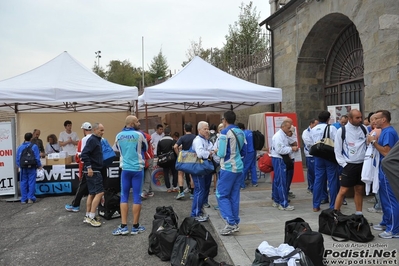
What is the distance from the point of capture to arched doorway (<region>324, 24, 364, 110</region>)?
8.26 metres

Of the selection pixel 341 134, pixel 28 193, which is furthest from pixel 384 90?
pixel 28 193

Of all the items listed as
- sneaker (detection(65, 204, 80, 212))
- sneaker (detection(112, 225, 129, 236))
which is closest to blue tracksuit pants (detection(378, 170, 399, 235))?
sneaker (detection(112, 225, 129, 236))

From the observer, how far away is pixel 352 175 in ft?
14.7

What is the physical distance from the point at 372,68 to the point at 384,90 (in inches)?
23.8

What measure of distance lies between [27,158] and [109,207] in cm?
246

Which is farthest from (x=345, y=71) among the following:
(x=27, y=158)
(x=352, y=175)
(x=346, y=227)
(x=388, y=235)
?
(x=27, y=158)

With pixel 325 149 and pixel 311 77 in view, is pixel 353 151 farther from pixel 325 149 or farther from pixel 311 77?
pixel 311 77

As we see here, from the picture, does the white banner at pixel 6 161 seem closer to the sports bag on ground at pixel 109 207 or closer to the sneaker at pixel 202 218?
the sports bag on ground at pixel 109 207

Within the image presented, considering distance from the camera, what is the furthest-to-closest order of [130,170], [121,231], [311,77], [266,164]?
[311,77] → [266,164] → [121,231] → [130,170]

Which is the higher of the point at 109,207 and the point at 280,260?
the point at 280,260

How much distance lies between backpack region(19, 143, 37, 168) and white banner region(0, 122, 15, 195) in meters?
0.70

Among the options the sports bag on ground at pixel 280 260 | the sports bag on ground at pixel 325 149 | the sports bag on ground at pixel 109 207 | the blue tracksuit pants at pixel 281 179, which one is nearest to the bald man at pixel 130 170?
the sports bag on ground at pixel 109 207

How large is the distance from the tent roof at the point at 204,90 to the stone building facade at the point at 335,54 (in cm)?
222

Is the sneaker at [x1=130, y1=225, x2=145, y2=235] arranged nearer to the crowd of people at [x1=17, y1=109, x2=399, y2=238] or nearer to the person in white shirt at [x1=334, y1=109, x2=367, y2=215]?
the crowd of people at [x1=17, y1=109, x2=399, y2=238]
